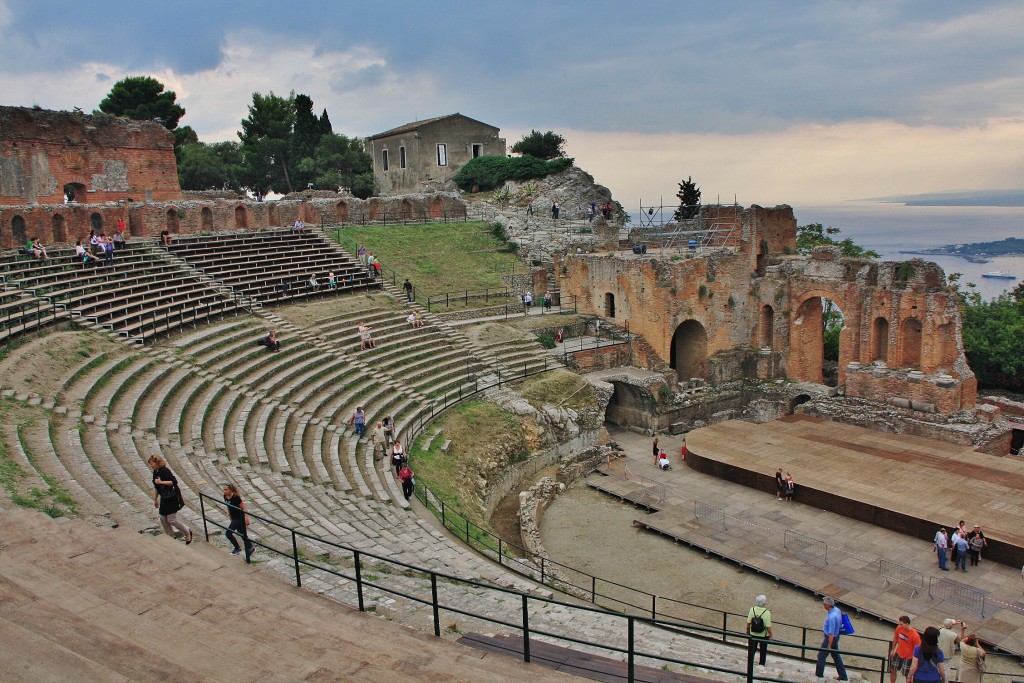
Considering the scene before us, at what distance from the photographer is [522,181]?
4322cm

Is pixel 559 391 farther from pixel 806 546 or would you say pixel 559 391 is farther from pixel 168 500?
pixel 168 500

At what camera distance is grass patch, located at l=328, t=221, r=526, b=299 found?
31609 mm

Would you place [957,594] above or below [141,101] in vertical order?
below

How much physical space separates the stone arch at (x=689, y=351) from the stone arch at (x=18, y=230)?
21852mm

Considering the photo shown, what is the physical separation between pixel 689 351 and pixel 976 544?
48.2 ft

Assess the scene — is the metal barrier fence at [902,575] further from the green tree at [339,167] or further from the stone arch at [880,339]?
the green tree at [339,167]

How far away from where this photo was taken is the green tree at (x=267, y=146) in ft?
171

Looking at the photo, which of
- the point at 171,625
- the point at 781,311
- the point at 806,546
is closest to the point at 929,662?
the point at 171,625

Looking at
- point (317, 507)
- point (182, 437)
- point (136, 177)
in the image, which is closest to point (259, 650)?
point (317, 507)

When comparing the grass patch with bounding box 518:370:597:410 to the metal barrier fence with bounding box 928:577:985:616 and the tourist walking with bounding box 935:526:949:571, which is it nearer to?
the tourist walking with bounding box 935:526:949:571

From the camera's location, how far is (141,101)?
152 feet

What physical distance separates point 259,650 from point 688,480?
17010mm

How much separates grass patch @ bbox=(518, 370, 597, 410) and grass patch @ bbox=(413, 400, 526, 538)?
5.75ft

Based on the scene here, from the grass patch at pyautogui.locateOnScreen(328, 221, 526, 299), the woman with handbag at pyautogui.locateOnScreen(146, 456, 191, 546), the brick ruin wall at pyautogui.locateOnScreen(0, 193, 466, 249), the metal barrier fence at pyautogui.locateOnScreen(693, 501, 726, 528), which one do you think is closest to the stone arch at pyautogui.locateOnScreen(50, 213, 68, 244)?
the brick ruin wall at pyautogui.locateOnScreen(0, 193, 466, 249)
